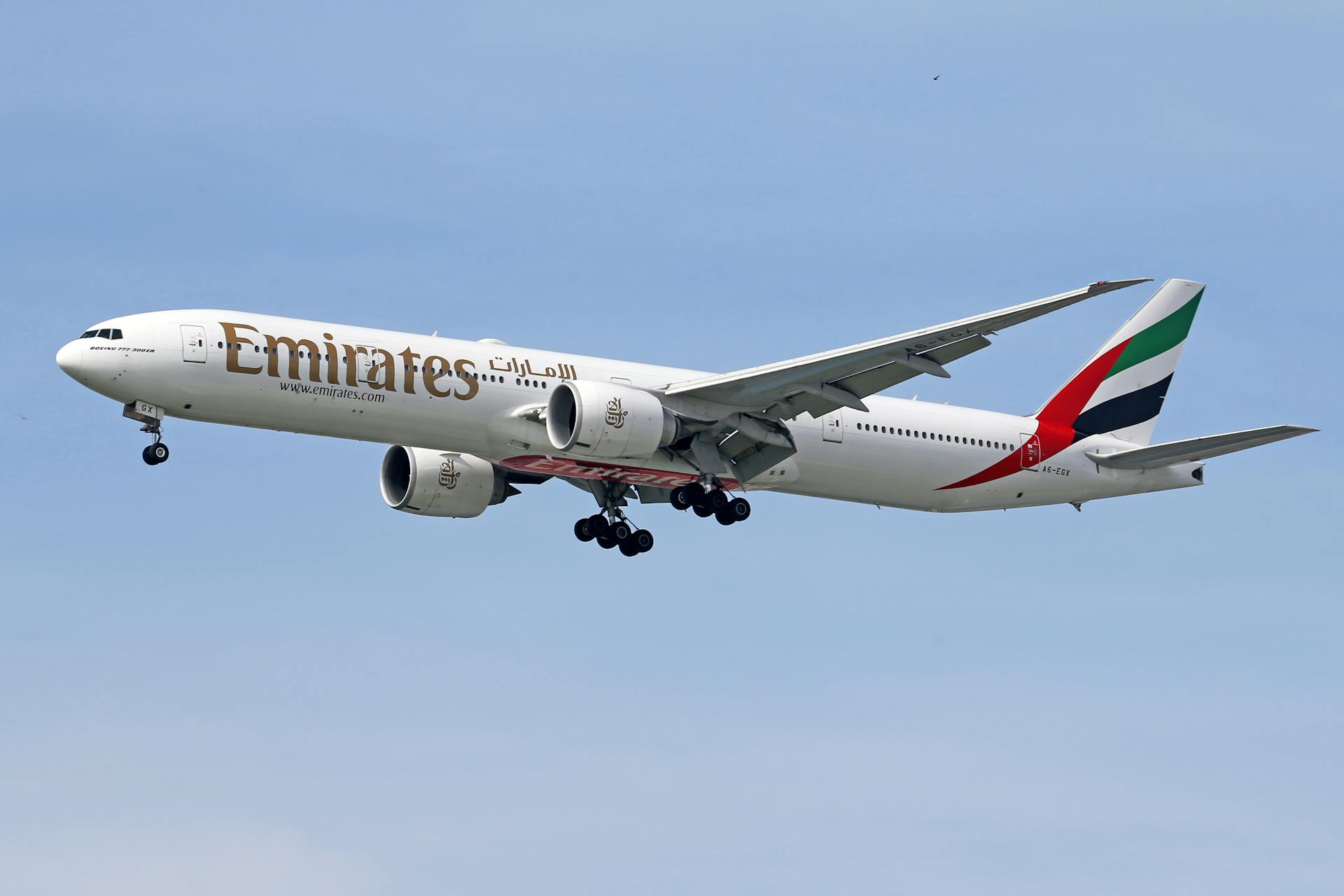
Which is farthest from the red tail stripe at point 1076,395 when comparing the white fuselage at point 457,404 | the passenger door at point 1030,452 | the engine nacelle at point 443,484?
the engine nacelle at point 443,484

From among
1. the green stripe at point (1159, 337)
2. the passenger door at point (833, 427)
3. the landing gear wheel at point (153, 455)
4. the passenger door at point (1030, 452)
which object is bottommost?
the landing gear wheel at point (153, 455)

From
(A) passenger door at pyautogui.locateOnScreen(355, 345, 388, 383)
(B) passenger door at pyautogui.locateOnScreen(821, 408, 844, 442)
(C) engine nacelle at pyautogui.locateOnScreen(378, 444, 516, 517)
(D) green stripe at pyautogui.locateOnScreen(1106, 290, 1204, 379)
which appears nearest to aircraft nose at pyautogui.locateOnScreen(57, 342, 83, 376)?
(A) passenger door at pyautogui.locateOnScreen(355, 345, 388, 383)

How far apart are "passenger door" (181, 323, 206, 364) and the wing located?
11.0 m

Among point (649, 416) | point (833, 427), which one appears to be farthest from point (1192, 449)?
point (649, 416)

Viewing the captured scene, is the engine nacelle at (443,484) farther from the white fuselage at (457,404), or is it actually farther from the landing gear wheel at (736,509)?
the landing gear wheel at (736,509)

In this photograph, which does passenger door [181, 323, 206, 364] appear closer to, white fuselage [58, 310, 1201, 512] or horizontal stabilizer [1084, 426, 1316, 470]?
white fuselage [58, 310, 1201, 512]

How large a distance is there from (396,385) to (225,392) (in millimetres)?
3804

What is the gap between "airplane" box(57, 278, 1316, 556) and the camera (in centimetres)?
4272

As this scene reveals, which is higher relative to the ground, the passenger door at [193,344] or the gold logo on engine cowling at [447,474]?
the gold logo on engine cowling at [447,474]

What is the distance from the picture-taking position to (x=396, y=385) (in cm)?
4388

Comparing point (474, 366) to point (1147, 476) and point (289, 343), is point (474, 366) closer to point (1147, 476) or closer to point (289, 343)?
point (289, 343)

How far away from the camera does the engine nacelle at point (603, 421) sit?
44344mm

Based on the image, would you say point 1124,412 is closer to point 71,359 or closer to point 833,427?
point 833,427

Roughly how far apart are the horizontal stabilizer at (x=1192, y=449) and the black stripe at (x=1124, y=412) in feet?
3.67
